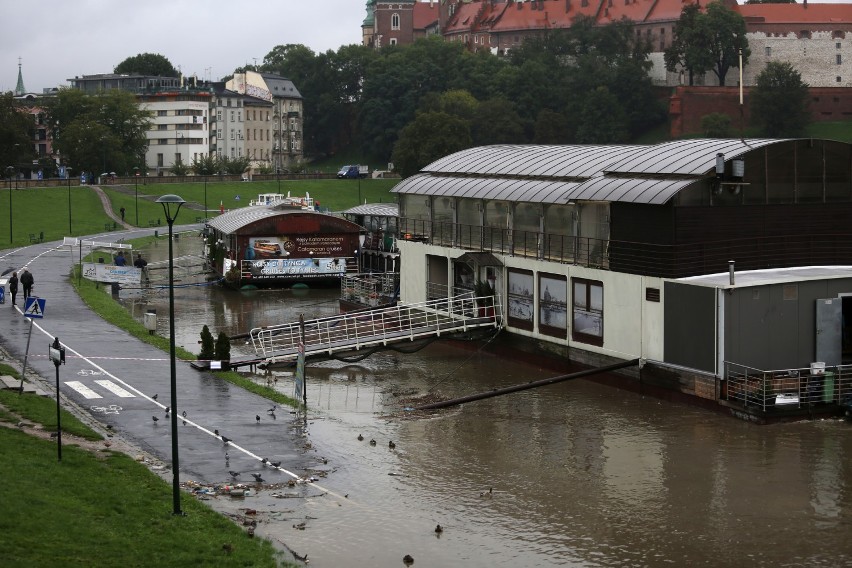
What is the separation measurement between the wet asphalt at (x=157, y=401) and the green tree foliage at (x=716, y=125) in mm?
122941

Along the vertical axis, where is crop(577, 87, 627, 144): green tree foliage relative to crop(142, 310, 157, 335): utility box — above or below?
above

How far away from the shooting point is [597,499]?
33938 millimetres

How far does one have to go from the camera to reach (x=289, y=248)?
7925cm

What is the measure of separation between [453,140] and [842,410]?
4460 inches

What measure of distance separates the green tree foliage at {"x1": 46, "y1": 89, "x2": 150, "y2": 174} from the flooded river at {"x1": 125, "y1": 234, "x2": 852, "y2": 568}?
112 m

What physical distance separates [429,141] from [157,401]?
112 m

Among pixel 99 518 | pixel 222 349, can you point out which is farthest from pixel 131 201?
pixel 99 518

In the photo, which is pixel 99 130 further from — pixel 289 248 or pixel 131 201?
pixel 289 248

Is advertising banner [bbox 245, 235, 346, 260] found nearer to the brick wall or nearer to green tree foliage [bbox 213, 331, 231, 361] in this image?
green tree foliage [bbox 213, 331, 231, 361]

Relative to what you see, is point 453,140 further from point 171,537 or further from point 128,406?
point 171,537

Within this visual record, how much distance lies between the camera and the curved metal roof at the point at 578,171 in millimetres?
46812

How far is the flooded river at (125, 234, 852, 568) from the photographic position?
98.4 feet

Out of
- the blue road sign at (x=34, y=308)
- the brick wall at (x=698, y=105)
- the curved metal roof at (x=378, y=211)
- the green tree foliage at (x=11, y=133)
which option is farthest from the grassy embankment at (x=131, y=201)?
the blue road sign at (x=34, y=308)

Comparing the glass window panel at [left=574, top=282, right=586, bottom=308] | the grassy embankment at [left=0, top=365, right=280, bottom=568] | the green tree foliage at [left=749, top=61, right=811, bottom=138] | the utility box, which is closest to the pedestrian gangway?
the utility box
